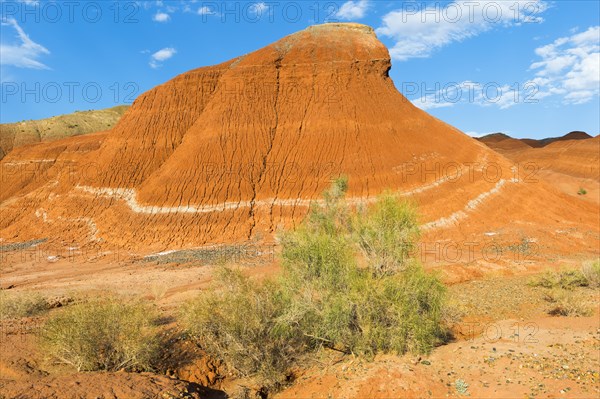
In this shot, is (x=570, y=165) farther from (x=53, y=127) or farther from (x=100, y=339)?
(x=53, y=127)

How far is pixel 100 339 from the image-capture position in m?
9.53

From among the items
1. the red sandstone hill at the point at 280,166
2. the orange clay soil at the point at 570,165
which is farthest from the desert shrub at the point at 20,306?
the orange clay soil at the point at 570,165

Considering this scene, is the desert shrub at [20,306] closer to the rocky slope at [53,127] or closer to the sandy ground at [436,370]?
the sandy ground at [436,370]

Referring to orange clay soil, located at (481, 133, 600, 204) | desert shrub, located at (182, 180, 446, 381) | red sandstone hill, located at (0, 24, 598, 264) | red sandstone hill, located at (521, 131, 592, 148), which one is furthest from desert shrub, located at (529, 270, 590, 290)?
red sandstone hill, located at (521, 131, 592, 148)

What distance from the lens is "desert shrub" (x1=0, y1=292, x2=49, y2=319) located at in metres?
14.1

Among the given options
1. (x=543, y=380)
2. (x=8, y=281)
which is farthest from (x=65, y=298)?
(x=543, y=380)

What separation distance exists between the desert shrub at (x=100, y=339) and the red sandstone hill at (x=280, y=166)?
73.4 feet

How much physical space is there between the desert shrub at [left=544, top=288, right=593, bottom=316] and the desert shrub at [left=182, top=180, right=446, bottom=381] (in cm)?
513

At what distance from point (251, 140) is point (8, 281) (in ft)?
76.6

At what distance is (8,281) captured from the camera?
2277 cm

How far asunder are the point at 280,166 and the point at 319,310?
1110 inches

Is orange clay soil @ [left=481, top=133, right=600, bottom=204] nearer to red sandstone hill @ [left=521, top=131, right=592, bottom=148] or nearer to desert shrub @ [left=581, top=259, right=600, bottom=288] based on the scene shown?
red sandstone hill @ [left=521, top=131, right=592, bottom=148]

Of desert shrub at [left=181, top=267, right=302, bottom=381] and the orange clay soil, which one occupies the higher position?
the orange clay soil

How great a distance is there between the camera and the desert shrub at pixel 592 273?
53.6 feet
